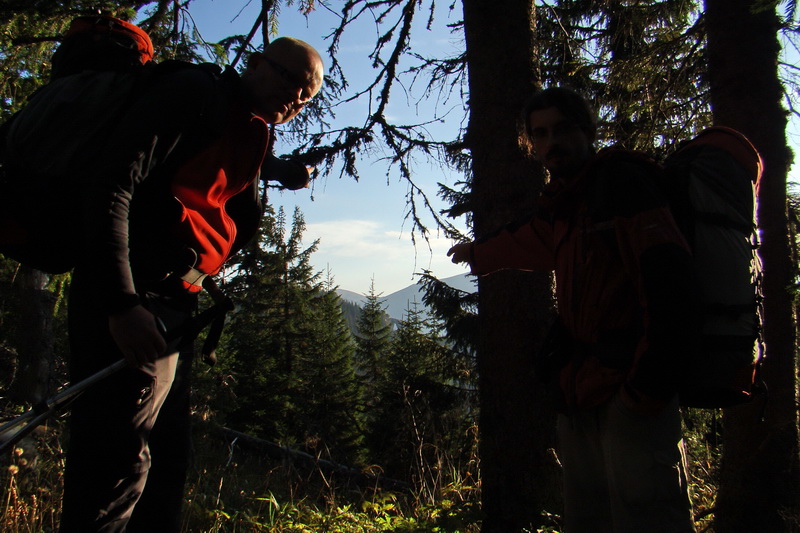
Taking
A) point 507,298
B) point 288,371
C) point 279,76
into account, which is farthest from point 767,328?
point 288,371

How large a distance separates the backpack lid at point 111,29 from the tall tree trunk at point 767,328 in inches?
150

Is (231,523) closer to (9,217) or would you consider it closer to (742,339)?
(9,217)

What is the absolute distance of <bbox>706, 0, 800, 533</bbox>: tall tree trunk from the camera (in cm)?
362

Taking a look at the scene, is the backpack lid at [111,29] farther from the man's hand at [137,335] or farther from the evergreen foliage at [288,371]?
the evergreen foliage at [288,371]

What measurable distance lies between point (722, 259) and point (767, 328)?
2.65 m

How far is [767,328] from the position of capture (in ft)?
12.2

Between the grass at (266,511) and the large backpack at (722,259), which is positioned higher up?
the large backpack at (722,259)

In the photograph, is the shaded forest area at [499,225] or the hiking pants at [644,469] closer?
the hiking pants at [644,469]

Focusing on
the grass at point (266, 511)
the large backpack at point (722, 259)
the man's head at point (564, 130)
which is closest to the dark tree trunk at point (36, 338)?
the grass at point (266, 511)

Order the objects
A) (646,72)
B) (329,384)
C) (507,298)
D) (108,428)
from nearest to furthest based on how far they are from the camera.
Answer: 1. (108,428)
2. (507,298)
3. (646,72)
4. (329,384)

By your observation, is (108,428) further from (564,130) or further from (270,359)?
(270,359)

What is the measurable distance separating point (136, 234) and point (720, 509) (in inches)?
156

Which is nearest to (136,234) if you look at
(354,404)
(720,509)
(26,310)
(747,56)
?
(720,509)

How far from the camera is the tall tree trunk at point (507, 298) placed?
2.76 metres
